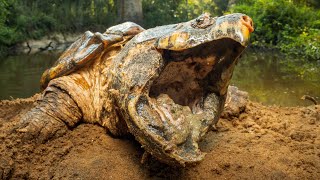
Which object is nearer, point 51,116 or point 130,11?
point 51,116

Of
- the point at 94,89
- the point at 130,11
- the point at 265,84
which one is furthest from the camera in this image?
the point at 130,11

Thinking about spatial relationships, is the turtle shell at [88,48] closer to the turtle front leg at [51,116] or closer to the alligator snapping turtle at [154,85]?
the alligator snapping turtle at [154,85]

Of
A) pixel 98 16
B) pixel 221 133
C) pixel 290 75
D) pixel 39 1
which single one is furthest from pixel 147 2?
pixel 221 133

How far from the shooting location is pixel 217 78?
1.94 metres

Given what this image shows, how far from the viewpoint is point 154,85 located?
185 centimetres

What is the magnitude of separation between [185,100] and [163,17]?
17.6 metres

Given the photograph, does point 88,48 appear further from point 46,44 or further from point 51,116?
point 46,44

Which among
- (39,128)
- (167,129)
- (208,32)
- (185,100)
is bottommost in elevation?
(39,128)

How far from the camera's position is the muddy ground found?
1734 millimetres

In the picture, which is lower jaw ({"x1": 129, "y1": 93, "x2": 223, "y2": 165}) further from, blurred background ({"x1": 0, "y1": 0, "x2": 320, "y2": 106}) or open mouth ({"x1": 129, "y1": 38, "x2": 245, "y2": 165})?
blurred background ({"x1": 0, "y1": 0, "x2": 320, "y2": 106})

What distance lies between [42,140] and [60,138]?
0.37 feet

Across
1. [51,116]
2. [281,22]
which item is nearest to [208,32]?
[51,116]

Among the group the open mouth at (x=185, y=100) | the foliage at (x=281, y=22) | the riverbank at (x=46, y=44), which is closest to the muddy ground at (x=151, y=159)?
the open mouth at (x=185, y=100)

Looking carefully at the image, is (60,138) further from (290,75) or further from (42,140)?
(290,75)
